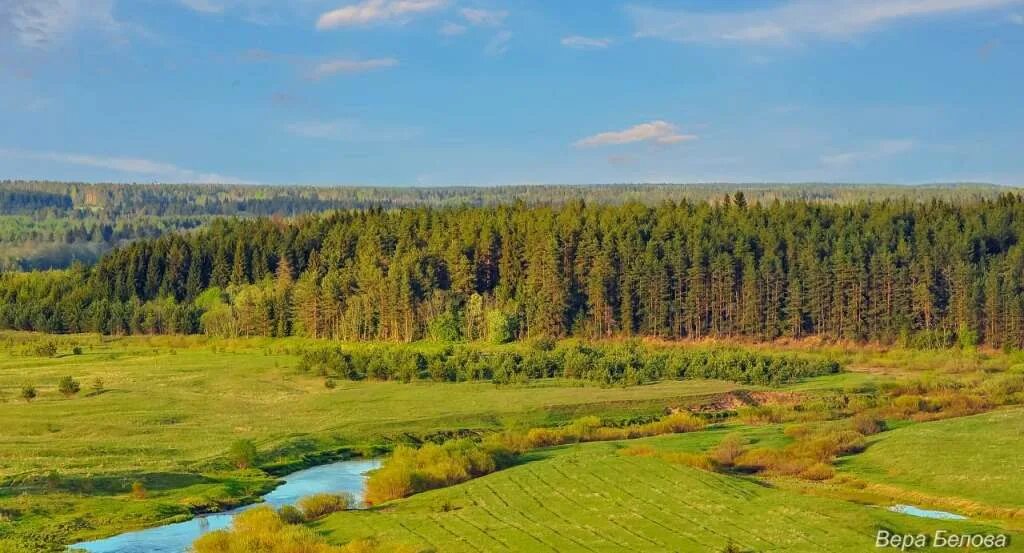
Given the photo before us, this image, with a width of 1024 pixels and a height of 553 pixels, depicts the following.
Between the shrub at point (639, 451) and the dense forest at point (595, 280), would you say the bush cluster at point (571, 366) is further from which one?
the shrub at point (639, 451)

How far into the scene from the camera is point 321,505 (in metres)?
55.5

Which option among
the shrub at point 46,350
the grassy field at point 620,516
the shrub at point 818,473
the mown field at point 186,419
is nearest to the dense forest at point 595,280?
the mown field at point 186,419

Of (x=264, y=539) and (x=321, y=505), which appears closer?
(x=264, y=539)

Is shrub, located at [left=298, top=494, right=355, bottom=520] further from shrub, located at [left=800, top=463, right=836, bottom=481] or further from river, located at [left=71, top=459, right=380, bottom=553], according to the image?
shrub, located at [left=800, top=463, right=836, bottom=481]

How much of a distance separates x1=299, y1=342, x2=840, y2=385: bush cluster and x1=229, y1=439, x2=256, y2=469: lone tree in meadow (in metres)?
39.3

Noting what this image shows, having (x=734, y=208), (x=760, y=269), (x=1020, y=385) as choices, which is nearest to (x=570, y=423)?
(x=1020, y=385)

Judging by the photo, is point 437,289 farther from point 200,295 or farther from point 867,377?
point 867,377

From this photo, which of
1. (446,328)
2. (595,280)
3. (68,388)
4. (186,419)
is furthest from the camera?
(446,328)

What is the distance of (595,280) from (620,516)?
96.2 m

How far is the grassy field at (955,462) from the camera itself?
55375 mm

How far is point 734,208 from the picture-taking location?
6629 inches

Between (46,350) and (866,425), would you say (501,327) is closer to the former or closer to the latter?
(46,350)

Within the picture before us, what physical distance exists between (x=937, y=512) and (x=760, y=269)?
87754mm

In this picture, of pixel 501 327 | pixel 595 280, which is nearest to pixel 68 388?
pixel 501 327
